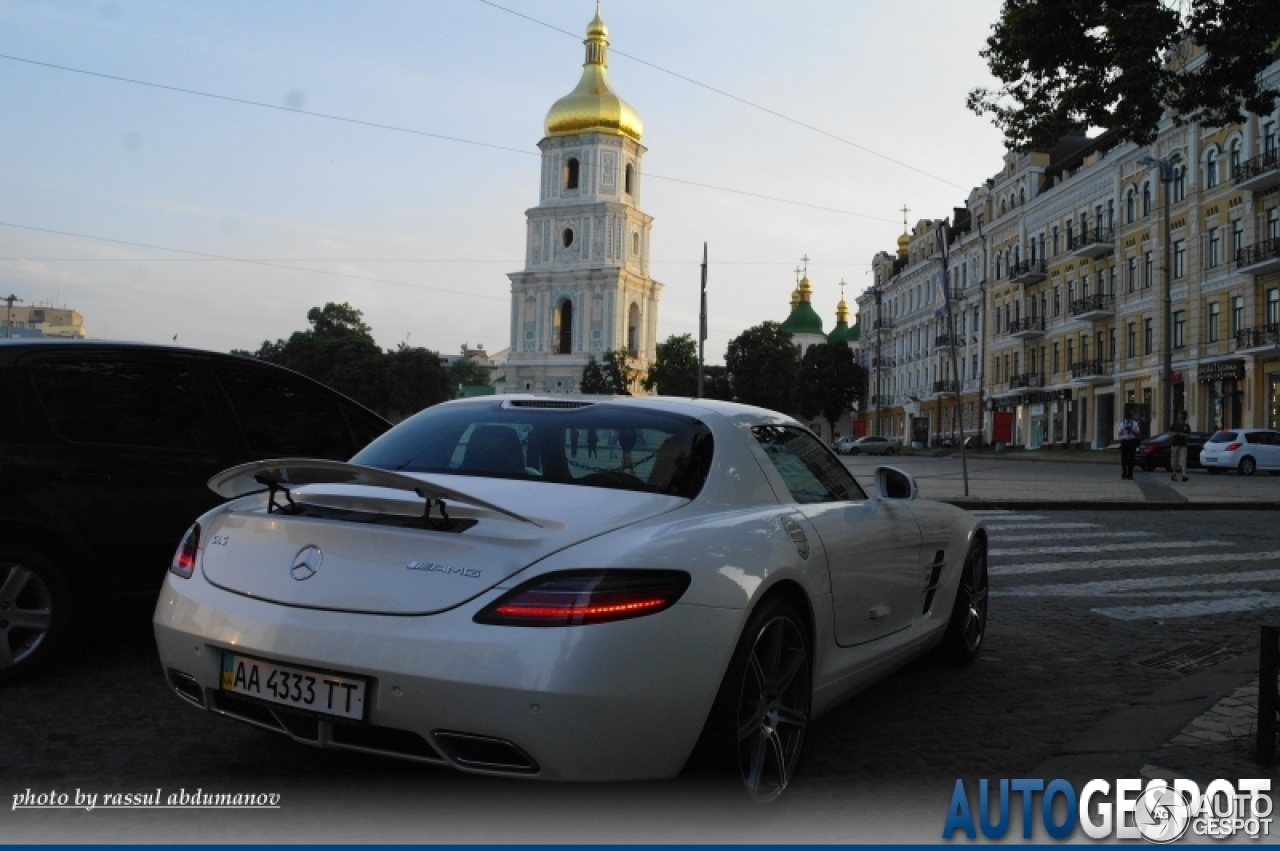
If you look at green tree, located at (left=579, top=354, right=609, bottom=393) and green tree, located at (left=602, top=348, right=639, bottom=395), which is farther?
green tree, located at (left=602, top=348, right=639, bottom=395)

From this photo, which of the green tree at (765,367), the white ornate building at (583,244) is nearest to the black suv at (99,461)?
the green tree at (765,367)

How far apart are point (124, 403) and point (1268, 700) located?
16.8 ft

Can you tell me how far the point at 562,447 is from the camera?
172 inches

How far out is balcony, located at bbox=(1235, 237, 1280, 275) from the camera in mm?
43094

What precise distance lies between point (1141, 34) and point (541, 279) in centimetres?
10944

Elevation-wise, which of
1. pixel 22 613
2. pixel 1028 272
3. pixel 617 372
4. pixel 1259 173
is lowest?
pixel 22 613

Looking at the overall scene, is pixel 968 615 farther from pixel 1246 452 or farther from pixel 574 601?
pixel 1246 452

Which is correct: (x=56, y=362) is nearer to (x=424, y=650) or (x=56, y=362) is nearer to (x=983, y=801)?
(x=424, y=650)

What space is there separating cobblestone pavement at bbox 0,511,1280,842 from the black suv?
0.95 ft

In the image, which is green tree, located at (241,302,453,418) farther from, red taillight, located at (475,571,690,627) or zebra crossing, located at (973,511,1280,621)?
red taillight, located at (475,571,690,627)

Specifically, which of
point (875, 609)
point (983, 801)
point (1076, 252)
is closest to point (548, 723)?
point (983, 801)

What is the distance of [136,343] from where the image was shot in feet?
19.8

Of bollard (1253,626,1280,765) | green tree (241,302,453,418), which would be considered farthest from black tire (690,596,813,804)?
green tree (241,302,453,418)

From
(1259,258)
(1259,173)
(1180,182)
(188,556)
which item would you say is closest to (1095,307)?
(1180,182)
